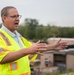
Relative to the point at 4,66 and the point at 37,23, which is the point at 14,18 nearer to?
the point at 4,66

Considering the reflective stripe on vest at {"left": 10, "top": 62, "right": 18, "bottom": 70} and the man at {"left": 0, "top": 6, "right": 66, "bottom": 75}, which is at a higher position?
the man at {"left": 0, "top": 6, "right": 66, "bottom": 75}

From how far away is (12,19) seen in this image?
2.65 m

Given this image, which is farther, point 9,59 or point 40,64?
point 40,64

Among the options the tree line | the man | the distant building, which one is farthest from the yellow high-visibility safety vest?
the tree line

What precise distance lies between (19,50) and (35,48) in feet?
0.51

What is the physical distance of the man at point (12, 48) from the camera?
2473 millimetres

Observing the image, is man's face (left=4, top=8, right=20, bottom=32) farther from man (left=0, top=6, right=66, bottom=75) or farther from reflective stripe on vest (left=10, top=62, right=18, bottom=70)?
reflective stripe on vest (left=10, top=62, right=18, bottom=70)

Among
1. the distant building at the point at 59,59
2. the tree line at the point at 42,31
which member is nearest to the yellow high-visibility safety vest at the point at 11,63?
the distant building at the point at 59,59

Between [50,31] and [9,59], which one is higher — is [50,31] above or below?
below

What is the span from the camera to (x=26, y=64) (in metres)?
2.72

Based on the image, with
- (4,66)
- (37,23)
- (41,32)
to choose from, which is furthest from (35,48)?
(37,23)

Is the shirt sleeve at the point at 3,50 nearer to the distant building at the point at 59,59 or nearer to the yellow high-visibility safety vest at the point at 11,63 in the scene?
the yellow high-visibility safety vest at the point at 11,63

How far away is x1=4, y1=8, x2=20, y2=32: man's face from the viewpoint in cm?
266

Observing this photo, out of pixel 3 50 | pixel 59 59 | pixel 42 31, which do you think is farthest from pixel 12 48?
pixel 42 31
